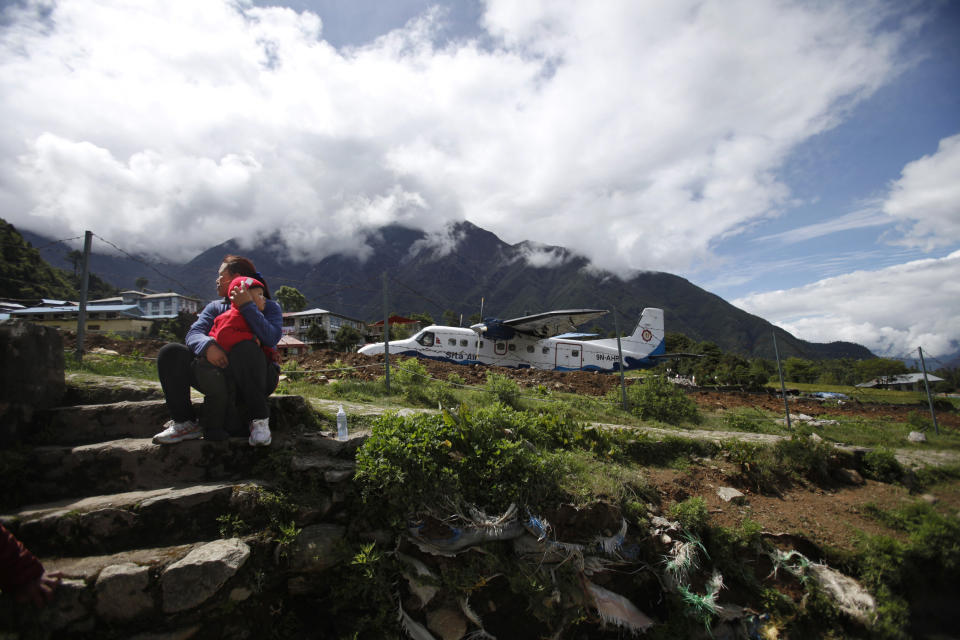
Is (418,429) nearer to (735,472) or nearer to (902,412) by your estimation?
(735,472)

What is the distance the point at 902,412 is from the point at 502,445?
47.1ft

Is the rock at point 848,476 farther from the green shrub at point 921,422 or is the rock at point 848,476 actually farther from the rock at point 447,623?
the rock at point 447,623

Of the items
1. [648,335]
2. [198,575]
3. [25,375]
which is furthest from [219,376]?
[648,335]

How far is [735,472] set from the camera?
5.11m

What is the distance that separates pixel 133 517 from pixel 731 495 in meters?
5.96

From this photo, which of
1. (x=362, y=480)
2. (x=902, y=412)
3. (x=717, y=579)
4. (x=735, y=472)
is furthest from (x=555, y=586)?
(x=902, y=412)

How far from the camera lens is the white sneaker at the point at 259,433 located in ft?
11.1

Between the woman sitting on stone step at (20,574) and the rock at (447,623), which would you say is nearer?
the woman sitting on stone step at (20,574)

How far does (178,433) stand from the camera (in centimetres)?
327

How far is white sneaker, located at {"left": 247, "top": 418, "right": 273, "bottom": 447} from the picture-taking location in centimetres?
338

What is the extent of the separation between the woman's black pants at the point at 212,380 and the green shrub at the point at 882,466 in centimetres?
756

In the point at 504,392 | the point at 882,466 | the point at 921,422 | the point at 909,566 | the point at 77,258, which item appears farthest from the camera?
the point at 77,258

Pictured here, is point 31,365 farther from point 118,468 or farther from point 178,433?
point 178,433

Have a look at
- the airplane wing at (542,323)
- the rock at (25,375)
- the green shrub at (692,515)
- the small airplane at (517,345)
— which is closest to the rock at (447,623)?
the green shrub at (692,515)
